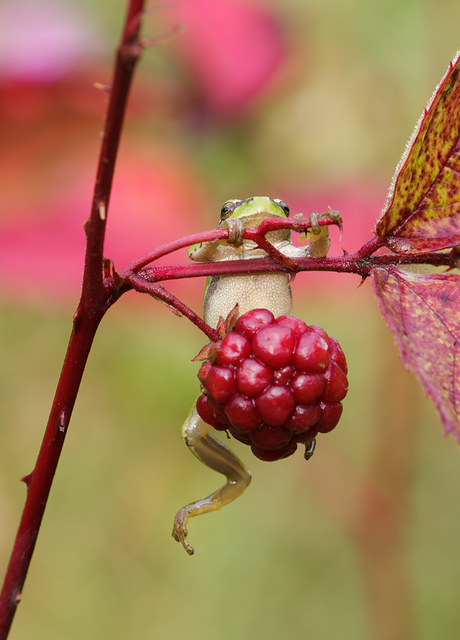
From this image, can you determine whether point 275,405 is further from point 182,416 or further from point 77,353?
point 182,416

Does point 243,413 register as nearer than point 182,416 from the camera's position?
Yes

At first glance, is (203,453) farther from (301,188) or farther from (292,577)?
(301,188)

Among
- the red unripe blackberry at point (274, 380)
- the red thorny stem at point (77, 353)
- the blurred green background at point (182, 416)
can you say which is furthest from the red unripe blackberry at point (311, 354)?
the blurred green background at point (182, 416)

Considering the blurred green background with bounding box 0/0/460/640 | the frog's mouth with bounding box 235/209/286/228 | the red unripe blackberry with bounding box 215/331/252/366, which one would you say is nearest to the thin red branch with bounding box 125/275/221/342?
the red unripe blackberry with bounding box 215/331/252/366

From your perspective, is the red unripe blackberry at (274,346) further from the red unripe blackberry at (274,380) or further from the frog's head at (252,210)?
the frog's head at (252,210)

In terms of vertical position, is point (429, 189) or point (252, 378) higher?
point (429, 189)

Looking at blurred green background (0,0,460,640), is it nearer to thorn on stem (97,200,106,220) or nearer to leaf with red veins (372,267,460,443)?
leaf with red veins (372,267,460,443)

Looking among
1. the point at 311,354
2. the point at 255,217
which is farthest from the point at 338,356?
the point at 255,217
